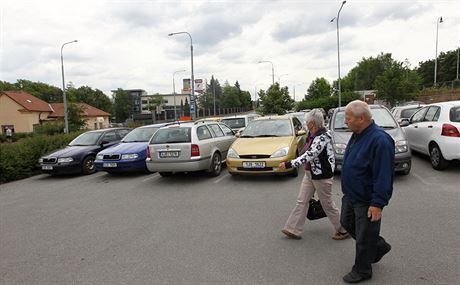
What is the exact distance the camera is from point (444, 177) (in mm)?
7199

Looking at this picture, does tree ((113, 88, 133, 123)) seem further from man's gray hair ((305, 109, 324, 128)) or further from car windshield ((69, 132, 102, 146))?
man's gray hair ((305, 109, 324, 128))

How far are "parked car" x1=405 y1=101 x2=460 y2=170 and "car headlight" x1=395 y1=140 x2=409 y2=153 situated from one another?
1064 millimetres

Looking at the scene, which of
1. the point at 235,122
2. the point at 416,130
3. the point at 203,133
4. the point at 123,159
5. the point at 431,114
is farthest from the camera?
the point at 235,122

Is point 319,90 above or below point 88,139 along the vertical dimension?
above

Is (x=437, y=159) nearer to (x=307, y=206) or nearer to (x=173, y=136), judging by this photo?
(x=307, y=206)

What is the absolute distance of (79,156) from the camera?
10383mm

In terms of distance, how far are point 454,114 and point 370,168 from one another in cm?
617

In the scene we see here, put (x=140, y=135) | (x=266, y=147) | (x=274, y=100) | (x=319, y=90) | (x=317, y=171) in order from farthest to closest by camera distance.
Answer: (x=319, y=90)
(x=274, y=100)
(x=140, y=135)
(x=266, y=147)
(x=317, y=171)

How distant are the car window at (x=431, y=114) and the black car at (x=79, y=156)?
10.1 metres

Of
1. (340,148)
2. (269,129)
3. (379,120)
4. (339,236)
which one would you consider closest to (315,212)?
(339,236)

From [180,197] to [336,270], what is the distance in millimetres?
4063

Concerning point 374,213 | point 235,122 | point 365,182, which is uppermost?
point 235,122

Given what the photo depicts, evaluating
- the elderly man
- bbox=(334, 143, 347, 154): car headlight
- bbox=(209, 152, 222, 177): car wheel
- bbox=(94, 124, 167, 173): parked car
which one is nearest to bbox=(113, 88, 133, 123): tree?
bbox=(94, 124, 167, 173): parked car

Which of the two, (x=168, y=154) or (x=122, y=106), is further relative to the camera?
(x=122, y=106)
